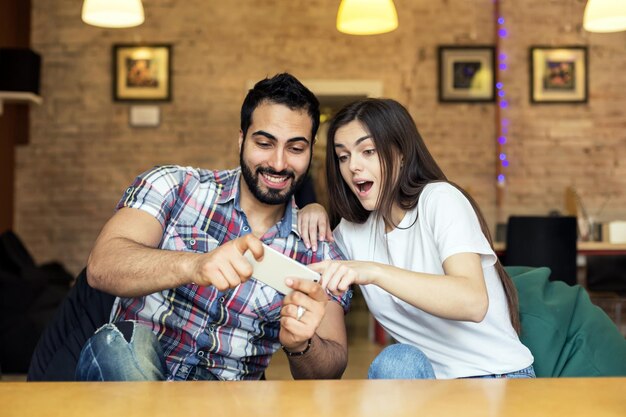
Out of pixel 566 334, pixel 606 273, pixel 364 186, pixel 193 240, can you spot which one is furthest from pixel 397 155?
pixel 606 273

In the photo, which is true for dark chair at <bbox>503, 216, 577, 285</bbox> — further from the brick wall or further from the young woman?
the brick wall

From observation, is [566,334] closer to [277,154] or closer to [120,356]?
[277,154]

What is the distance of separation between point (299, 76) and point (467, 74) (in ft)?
5.25

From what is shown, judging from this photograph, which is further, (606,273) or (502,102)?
(502,102)

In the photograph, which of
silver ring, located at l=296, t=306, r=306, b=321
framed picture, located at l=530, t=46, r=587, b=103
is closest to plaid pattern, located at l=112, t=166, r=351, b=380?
silver ring, located at l=296, t=306, r=306, b=321

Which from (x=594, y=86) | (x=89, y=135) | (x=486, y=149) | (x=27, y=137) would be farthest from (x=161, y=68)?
(x=594, y=86)

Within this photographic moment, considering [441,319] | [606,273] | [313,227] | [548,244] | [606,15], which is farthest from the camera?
[606,273]

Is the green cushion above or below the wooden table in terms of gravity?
below

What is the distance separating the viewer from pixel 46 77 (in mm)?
7156

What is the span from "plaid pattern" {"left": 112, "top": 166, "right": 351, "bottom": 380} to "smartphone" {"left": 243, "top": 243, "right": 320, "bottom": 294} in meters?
0.54

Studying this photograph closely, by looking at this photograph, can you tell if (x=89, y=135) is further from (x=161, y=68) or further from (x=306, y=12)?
(x=306, y=12)

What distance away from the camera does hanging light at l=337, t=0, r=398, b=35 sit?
179 inches

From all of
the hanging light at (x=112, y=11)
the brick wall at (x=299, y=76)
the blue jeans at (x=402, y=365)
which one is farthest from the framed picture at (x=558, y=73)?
the blue jeans at (x=402, y=365)

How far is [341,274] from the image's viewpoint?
1.52 metres
